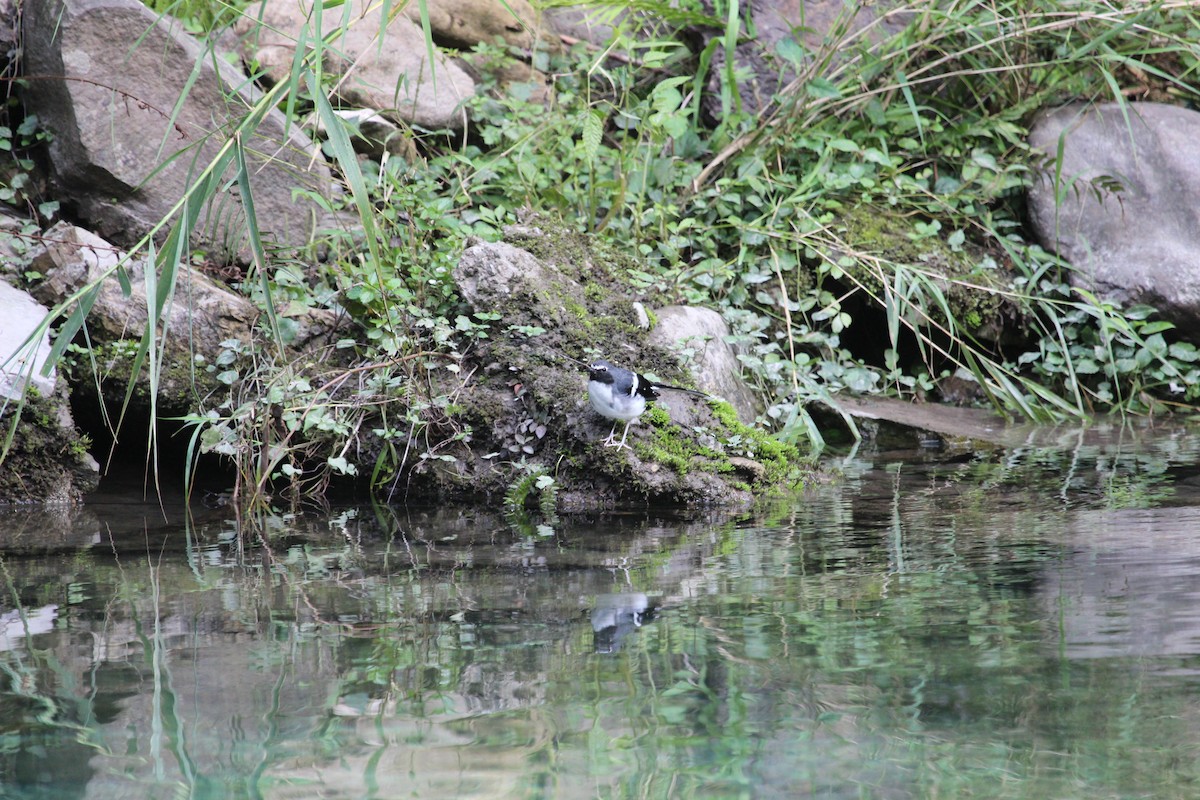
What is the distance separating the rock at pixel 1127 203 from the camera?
6117 mm

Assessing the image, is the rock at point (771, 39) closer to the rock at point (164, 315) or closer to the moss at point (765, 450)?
the moss at point (765, 450)

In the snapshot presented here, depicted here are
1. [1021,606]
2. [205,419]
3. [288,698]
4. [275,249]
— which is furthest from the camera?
[275,249]

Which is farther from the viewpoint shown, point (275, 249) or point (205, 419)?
point (275, 249)

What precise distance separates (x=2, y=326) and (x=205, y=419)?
3.08 feet

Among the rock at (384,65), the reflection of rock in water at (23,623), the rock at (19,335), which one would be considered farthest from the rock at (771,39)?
the reflection of rock in water at (23,623)

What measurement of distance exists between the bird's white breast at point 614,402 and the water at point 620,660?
1.50 feet

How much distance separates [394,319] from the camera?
176 inches

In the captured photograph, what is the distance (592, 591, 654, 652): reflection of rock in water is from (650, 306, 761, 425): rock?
2.03 m

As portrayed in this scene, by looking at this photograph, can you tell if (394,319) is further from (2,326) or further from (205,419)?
(2,326)

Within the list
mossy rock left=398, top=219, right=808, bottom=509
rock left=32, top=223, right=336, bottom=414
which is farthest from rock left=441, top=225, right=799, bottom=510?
rock left=32, top=223, right=336, bottom=414

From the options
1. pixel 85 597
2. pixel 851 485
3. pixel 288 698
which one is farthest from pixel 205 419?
pixel 851 485

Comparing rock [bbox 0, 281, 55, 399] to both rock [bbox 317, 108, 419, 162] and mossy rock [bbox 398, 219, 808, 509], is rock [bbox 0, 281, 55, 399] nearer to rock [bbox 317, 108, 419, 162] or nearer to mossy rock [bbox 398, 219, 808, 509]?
mossy rock [bbox 398, 219, 808, 509]

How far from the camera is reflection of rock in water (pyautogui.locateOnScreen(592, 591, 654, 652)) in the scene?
230 centimetres

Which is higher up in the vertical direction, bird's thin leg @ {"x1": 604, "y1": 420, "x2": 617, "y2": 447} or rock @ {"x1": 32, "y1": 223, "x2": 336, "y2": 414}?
rock @ {"x1": 32, "y1": 223, "x2": 336, "y2": 414}
